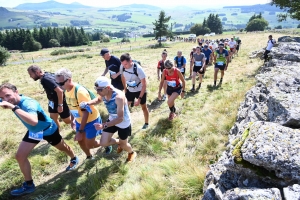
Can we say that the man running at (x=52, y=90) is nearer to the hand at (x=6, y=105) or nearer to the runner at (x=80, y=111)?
the runner at (x=80, y=111)

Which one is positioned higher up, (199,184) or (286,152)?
(286,152)

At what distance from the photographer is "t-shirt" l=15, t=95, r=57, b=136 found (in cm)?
423

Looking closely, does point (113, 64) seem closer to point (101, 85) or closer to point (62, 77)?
point (62, 77)

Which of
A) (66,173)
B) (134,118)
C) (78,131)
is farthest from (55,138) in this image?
(134,118)

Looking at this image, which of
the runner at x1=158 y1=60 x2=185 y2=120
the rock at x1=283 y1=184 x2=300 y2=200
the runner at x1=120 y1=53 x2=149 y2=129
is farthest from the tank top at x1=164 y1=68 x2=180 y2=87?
the rock at x1=283 y1=184 x2=300 y2=200

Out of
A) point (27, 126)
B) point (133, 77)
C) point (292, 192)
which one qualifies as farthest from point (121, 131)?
point (292, 192)

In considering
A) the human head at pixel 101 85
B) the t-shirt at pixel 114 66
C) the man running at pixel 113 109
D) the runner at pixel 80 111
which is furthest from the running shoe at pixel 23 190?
the t-shirt at pixel 114 66

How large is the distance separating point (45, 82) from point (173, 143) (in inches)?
148

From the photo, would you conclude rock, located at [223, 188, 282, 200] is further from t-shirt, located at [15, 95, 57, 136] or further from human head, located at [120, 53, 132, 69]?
human head, located at [120, 53, 132, 69]

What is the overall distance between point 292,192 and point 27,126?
454 centimetres

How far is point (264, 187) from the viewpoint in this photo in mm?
2732

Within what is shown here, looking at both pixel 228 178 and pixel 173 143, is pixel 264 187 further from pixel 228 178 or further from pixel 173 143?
pixel 173 143

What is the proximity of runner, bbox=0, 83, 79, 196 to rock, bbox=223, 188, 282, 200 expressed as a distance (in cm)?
351

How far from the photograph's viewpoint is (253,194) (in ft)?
8.08
